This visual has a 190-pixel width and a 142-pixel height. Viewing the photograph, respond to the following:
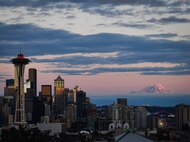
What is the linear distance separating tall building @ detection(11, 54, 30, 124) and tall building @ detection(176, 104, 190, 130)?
27131mm

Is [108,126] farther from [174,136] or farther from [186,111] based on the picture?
[174,136]

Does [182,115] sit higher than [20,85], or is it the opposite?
[20,85]

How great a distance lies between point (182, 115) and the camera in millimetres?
97688

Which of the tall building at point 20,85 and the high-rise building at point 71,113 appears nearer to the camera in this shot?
the tall building at point 20,85

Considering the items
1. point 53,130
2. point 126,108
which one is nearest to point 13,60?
point 53,130

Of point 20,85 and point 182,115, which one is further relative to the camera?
point 182,115

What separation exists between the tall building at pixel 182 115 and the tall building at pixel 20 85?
2713 centimetres

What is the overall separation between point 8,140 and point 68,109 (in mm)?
59202

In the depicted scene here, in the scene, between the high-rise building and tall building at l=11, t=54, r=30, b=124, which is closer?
tall building at l=11, t=54, r=30, b=124

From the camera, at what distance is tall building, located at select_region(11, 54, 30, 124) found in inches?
3442

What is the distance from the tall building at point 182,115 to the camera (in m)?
96.4

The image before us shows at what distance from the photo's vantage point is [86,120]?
358 ft

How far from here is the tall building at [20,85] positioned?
3442 inches

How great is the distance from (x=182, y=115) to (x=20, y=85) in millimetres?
29040
